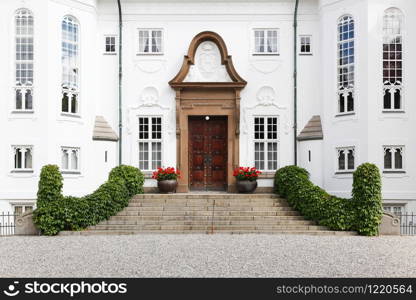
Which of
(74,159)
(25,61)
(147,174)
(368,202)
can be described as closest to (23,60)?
(25,61)

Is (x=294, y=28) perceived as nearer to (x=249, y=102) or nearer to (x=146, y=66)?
(x=249, y=102)

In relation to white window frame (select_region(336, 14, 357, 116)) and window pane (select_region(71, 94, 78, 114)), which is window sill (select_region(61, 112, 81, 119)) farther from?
white window frame (select_region(336, 14, 357, 116))

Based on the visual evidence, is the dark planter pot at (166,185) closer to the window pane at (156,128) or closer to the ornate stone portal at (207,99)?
the ornate stone portal at (207,99)

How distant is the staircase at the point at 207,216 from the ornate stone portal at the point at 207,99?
2.42 metres

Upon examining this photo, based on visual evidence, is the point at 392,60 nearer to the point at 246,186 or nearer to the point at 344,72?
the point at 344,72

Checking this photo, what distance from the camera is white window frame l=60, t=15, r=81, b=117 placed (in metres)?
22.3

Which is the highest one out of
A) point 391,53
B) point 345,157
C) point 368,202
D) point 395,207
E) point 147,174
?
point 391,53

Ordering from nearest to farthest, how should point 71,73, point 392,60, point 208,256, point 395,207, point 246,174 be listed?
point 208,256, point 395,207, point 392,60, point 246,174, point 71,73

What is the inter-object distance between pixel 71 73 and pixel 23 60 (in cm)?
180

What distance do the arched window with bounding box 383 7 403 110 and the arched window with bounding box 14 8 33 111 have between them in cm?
1292

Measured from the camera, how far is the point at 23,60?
21.8 meters

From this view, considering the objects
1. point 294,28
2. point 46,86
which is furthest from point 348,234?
point 46,86

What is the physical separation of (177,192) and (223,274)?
12.1 meters

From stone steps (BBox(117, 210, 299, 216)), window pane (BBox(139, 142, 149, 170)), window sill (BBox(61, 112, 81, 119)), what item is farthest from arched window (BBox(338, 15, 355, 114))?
window sill (BBox(61, 112, 81, 119))
